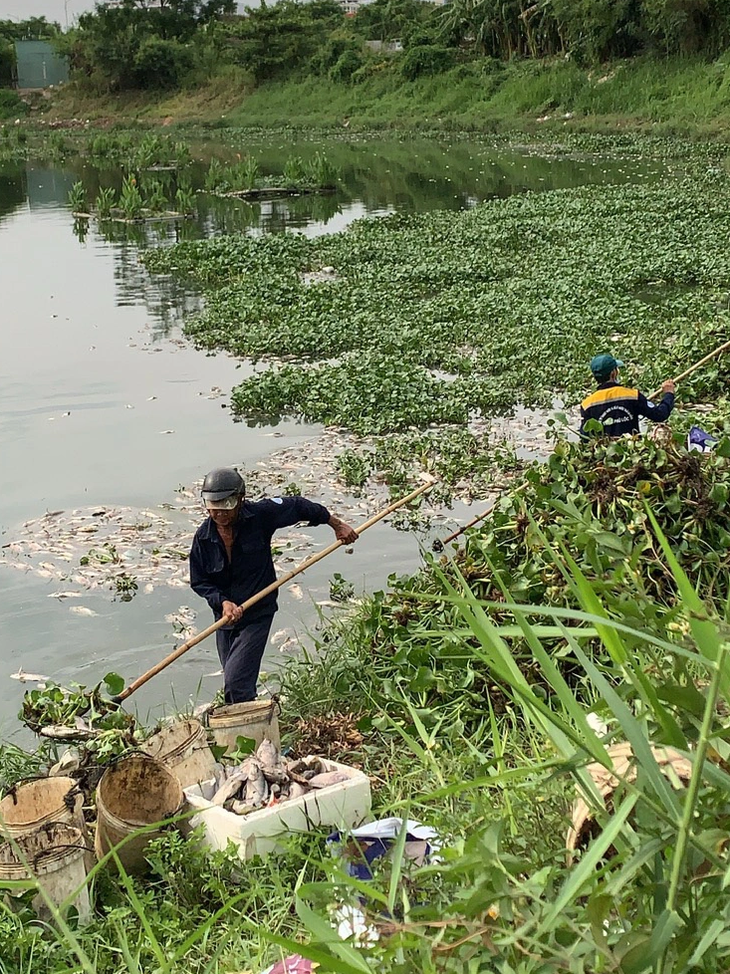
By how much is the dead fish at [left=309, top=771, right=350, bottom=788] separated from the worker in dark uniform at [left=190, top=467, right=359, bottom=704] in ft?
4.76

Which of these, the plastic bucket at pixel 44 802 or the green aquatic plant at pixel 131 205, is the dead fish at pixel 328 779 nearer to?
the plastic bucket at pixel 44 802

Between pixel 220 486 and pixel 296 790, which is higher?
pixel 220 486

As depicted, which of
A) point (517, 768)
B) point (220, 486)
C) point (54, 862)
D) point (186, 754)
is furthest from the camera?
point (220, 486)

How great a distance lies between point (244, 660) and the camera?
19.3 feet

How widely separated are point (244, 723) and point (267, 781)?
0.60 m

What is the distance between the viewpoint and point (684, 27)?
39375 mm

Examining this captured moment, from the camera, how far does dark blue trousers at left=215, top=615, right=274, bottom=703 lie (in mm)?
5848

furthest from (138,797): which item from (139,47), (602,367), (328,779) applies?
(139,47)

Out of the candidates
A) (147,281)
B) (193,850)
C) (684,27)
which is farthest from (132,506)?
(684,27)

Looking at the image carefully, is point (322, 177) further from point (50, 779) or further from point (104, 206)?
point (50, 779)

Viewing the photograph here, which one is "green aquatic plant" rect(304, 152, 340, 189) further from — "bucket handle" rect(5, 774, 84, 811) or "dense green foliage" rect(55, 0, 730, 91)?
"bucket handle" rect(5, 774, 84, 811)

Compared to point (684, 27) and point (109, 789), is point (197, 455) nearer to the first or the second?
point (109, 789)

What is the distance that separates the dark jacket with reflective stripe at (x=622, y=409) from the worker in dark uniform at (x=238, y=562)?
2.15 m

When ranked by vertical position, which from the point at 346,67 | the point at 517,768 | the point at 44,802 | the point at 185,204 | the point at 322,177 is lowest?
the point at 44,802
